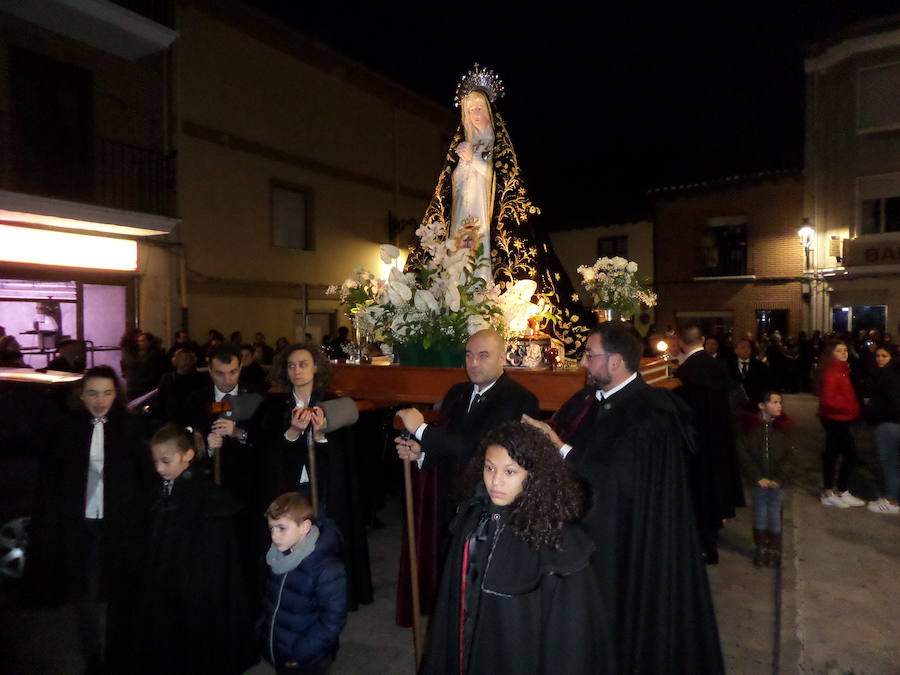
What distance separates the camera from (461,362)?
203 inches

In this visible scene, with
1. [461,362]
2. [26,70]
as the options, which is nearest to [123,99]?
[26,70]

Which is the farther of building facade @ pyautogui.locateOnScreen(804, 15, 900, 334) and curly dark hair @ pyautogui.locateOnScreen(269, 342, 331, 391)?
building facade @ pyautogui.locateOnScreen(804, 15, 900, 334)

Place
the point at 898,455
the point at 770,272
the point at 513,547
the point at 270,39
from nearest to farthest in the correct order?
the point at 513,547
the point at 898,455
the point at 270,39
the point at 770,272

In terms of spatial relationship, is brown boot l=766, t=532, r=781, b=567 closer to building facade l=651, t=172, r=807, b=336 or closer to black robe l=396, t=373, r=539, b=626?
black robe l=396, t=373, r=539, b=626

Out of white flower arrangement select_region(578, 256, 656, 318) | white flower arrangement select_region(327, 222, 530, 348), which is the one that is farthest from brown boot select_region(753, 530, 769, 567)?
white flower arrangement select_region(327, 222, 530, 348)

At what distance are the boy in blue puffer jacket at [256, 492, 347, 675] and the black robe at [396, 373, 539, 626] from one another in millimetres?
659

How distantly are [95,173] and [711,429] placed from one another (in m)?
10.8

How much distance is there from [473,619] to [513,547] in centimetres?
28

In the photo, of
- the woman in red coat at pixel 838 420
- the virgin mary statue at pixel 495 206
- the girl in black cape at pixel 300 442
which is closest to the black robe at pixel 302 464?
the girl in black cape at pixel 300 442

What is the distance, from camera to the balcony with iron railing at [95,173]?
409 inches

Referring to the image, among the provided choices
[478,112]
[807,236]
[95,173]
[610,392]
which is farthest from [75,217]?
[807,236]

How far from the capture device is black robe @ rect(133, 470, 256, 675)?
321 cm

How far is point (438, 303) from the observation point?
16.9 feet

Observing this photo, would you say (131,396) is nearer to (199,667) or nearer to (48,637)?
(48,637)
